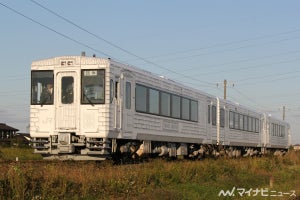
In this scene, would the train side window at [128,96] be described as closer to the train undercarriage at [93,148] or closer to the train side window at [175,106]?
the train undercarriage at [93,148]

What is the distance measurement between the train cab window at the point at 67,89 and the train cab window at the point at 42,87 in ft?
1.37

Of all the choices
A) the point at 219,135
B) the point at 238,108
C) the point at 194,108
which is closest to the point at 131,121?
the point at 194,108

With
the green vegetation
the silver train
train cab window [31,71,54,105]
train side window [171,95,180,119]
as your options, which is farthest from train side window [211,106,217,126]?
train cab window [31,71,54,105]

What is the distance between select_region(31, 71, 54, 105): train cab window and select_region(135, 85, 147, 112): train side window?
3.02m

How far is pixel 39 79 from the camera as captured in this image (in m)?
17.7

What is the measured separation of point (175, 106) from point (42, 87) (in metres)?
6.64

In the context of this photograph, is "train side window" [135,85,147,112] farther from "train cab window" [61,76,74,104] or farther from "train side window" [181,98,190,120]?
"train side window" [181,98,190,120]

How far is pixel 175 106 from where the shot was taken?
22.2 meters

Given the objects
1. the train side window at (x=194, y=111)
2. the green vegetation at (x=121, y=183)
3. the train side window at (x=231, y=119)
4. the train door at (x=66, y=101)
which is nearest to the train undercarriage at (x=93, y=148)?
the train door at (x=66, y=101)

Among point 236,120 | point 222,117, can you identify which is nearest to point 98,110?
point 222,117

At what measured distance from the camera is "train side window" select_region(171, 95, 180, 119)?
21.9 metres

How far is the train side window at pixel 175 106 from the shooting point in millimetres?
21931
